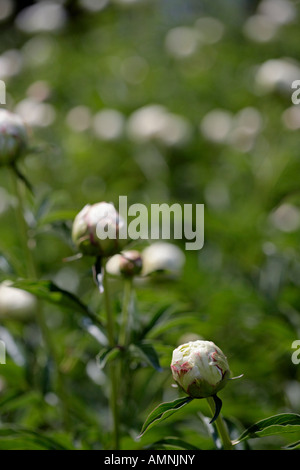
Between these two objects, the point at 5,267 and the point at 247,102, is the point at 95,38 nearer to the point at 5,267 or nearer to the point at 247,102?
the point at 247,102

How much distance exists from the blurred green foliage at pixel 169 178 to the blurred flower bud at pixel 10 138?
2.9 inches

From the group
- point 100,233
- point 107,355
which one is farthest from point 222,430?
point 100,233

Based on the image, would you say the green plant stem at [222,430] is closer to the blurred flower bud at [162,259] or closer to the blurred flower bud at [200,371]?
the blurred flower bud at [200,371]

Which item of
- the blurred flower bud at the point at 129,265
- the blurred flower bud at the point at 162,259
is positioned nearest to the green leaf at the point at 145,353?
the blurred flower bud at the point at 129,265

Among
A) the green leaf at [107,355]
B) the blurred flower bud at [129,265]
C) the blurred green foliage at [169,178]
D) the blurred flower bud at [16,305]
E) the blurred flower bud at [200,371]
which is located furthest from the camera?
the blurred flower bud at [16,305]

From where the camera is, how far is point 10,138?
39.8 inches

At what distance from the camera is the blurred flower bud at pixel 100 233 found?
85 cm

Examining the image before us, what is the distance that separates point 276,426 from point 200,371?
112 millimetres

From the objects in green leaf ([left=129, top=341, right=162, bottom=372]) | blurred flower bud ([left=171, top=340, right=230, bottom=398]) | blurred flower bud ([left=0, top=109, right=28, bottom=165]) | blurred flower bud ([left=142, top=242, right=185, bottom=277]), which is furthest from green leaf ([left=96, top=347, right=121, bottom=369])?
blurred flower bud ([left=142, top=242, right=185, bottom=277])

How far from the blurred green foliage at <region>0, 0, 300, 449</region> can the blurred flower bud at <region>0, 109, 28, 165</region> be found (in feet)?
0.24

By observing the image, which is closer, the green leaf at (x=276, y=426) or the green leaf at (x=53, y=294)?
the green leaf at (x=276, y=426)
